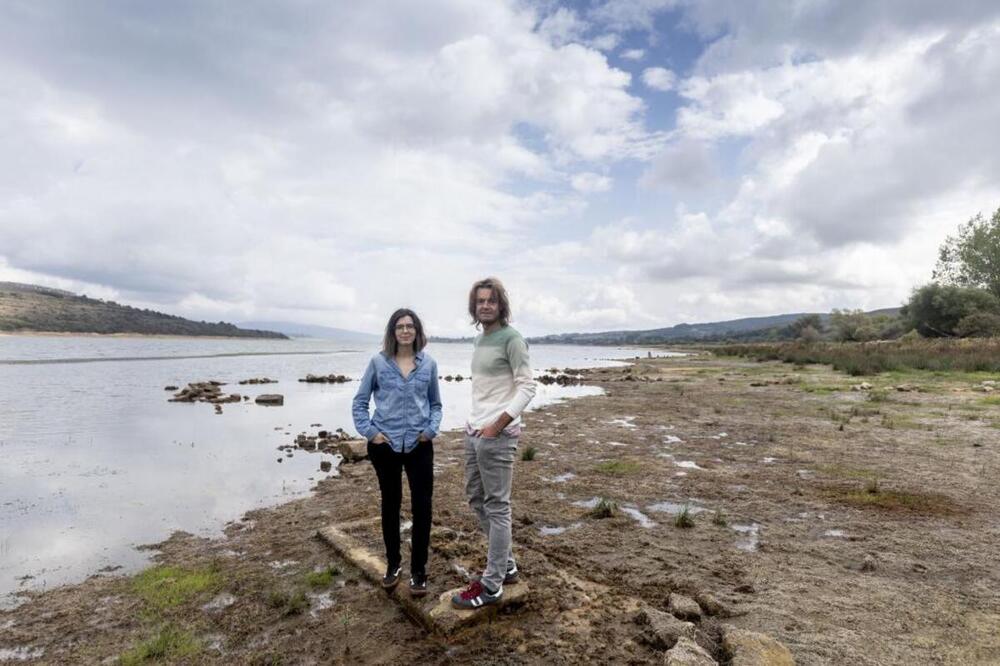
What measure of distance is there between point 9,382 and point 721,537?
123ft

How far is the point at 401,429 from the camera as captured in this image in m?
4.65

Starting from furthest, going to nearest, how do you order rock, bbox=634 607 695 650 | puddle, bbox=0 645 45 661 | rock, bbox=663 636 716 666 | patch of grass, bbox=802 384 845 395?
patch of grass, bbox=802 384 845 395 < puddle, bbox=0 645 45 661 < rock, bbox=634 607 695 650 < rock, bbox=663 636 716 666

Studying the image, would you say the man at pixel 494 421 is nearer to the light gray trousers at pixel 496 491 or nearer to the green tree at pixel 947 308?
the light gray trousers at pixel 496 491

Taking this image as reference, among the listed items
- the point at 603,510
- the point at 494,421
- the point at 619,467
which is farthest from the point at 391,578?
the point at 619,467

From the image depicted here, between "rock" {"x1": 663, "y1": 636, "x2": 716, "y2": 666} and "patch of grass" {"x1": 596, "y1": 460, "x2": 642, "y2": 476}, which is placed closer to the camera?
"rock" {"x1": 663, "y1": 636, "x2": 716, "y2": 666}

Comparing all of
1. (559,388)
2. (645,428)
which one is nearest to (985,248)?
(559,388)

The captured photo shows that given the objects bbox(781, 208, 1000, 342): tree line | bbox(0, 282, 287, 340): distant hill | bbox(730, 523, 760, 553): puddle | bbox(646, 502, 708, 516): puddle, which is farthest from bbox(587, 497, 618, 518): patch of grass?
bbox(0, 282, 287, 340): distant hill

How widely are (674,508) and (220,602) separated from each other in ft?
18.9

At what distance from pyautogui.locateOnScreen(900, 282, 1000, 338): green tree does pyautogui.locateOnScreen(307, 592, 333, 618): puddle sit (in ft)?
182

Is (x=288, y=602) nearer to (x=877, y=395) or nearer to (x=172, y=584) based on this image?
(x=172, y=584)

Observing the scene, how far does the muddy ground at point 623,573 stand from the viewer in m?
4.02

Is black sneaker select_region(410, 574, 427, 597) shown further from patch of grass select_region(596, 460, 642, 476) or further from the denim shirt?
patch of grass select_region(596, 460, 642, 476)

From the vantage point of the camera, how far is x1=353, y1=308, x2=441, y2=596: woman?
4660 millimetres

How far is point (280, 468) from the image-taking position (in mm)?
11195
